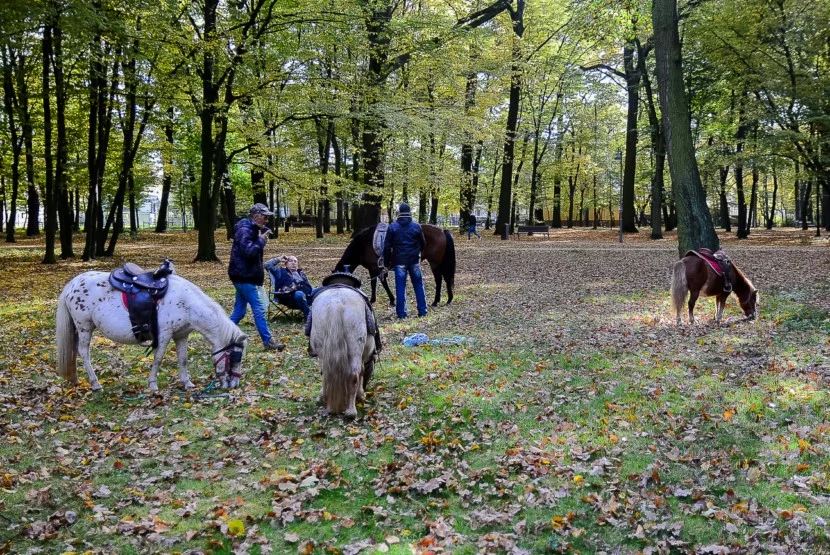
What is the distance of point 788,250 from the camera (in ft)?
65.5

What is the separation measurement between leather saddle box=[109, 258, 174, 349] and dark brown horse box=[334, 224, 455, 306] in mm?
5270

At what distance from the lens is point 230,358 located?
6328mm

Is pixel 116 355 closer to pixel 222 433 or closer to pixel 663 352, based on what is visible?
A: pixel 222 433

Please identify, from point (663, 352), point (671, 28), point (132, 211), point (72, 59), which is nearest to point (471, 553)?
point (663, 352)

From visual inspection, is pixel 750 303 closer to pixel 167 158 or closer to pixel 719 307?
pixel 719 307

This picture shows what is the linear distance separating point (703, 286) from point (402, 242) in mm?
5004

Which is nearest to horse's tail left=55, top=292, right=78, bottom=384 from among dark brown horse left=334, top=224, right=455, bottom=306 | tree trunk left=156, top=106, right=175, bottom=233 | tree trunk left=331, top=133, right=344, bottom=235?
dark brown horse left=334, top=224, right=455, bottom=306

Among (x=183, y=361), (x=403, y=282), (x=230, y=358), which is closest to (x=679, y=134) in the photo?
(x=403, y=282)

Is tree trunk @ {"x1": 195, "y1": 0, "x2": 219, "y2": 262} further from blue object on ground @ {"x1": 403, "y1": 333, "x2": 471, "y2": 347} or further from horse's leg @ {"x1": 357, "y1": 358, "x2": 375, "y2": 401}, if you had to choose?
horse's leg @ {"x1": 357, "y1": 358, "x2": 375, "y2": 401}

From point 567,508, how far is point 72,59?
65.8 ft

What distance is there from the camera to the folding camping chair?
10.0 m

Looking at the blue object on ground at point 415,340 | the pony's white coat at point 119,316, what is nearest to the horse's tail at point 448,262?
the blue object on ground at point 415,340

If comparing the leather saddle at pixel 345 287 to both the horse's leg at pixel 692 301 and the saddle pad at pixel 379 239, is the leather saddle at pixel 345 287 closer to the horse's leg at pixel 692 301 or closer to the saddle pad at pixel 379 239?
the saddle pad at pixel 379 239

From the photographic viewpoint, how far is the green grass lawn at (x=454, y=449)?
3.71 metres
